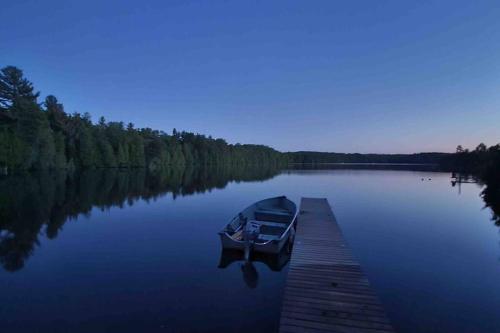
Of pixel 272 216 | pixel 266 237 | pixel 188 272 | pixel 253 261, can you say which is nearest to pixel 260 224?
pixel 266 237

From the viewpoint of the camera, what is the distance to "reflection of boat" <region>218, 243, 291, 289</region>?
1084 cm

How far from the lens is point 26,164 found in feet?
157

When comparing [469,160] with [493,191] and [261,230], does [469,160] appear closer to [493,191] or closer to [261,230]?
[493,191]

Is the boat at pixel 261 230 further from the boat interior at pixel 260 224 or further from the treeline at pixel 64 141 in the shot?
the treeline at pixel 64 141

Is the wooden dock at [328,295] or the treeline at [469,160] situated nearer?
the wooden dock at [328,295]

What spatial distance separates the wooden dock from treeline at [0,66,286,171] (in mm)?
48876

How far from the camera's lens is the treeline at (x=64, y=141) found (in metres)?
47.7

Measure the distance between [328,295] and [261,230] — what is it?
311 inches

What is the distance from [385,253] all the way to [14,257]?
1462 cm

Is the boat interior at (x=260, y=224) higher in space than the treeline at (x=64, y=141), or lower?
lower

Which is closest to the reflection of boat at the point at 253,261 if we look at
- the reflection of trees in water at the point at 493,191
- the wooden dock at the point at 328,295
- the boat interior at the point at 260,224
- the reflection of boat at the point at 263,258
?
the reflection of boat at the point at 263,258

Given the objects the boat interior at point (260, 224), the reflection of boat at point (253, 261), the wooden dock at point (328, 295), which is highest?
the wooden dock at point (328, 295)

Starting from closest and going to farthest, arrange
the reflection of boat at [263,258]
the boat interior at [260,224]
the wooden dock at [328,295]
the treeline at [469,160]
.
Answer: the wooden dock at [328,295] < the reflection of boat at [263,258] < the boat interior at [260,224] < the treeline at [469,160]

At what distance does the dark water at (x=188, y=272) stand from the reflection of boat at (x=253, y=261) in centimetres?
8
